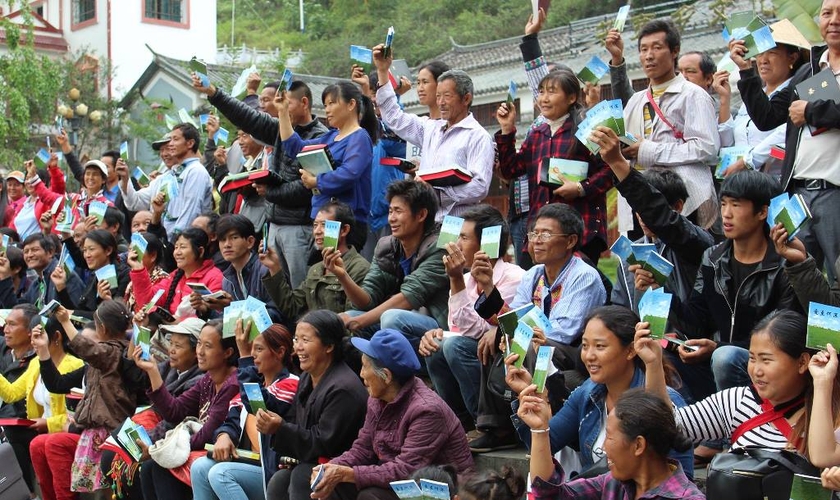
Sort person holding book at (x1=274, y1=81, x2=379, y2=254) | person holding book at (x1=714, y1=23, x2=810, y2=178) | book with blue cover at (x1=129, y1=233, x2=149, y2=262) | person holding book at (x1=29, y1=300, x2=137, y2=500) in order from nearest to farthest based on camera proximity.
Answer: person holding book at (x1=714, y1=23, x2=810, y2=178) < person holding book at (x1=29, y1=300, x2=137, y2=500) < person holding book at (x1=274, y1=81, x2=379, y2=254) < book with blue cover at (x1=129, y1=233, x2=149, y2=262)

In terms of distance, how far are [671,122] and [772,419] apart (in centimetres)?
259

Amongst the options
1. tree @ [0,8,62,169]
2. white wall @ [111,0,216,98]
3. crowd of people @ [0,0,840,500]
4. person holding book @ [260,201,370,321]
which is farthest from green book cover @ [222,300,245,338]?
white wall @ [111,0,216,98]

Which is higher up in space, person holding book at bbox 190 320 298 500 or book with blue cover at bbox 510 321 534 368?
book with blue cover at bbox 510 321 534 368

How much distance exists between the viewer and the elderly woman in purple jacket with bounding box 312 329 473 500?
203 inches

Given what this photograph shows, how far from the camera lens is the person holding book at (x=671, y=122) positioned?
20.4 ft

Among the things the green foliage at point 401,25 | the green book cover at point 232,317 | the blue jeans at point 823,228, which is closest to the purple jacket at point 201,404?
the green book cover at point 232,317

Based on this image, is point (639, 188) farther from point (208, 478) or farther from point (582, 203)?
Answer: point (208, 478)

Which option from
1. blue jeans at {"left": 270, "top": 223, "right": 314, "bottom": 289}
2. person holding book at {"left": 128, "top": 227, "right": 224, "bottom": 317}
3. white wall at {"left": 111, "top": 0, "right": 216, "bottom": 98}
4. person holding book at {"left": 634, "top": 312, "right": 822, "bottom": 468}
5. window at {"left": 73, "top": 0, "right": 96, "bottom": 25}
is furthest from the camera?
window at {"left": 73, "top": 0, "right": 96, "bottom": 25}

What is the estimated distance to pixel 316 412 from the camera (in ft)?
18.8

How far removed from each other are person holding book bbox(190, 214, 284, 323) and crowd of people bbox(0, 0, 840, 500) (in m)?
0.02

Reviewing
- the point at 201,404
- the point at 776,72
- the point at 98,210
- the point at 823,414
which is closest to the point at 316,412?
the point at 201,404

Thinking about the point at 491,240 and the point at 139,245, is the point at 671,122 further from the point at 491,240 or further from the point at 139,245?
the point at 139,245

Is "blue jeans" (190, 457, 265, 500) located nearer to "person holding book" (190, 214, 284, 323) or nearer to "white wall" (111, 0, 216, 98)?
"person holding book" (190, 214, 284, 323)

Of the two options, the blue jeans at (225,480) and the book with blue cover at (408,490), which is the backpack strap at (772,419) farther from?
the blue jeans at (225,480)
